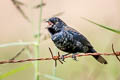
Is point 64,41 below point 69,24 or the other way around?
below

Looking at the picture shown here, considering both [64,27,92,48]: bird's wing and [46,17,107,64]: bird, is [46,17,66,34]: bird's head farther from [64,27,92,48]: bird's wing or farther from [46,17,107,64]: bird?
[64,27,92,48]: bird's wing

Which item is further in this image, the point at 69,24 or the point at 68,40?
the point at 69,24

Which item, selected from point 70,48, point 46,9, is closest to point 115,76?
point 70,48

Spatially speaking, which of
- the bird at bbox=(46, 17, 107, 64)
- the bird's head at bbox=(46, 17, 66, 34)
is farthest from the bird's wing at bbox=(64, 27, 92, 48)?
the bird's head at bbox=(46, 17, 66, 34)

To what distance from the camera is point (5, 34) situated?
7.62m

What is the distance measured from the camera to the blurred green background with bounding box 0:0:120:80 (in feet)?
11.8

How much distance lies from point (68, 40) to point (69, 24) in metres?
4.38

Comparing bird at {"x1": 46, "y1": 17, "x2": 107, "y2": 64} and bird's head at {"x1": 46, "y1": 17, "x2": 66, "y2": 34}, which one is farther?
bird's head at {"x1": 46, "y1": 17, "x2": 66, "y2": 34}

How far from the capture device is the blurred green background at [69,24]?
3.58 metres

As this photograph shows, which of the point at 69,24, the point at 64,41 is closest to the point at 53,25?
the point at 64,41

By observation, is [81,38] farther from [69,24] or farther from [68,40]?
[69,24]

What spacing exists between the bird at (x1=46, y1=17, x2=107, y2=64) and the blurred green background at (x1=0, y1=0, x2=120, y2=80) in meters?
0.06

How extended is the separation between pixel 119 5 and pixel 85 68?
56cm

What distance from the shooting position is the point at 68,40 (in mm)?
3629
